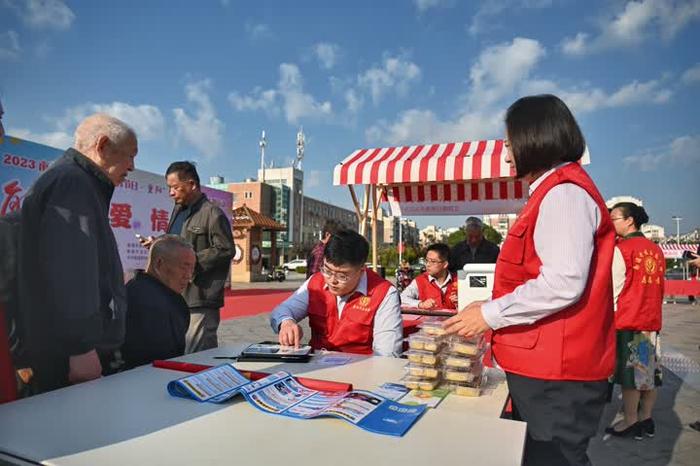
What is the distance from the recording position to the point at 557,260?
1.23 meters

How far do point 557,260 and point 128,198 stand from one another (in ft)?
33.2

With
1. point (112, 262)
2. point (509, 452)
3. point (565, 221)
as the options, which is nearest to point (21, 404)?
point (112, 262)

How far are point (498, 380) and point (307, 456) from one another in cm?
91

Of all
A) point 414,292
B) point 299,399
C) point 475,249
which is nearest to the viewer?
point 299,399

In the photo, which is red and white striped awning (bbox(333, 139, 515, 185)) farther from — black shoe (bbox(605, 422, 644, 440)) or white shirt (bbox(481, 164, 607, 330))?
white shirt (bbox(481, 164, 607, 330))

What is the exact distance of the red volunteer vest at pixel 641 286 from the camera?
3232mm

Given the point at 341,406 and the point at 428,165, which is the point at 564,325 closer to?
Answer: the point at 341,406

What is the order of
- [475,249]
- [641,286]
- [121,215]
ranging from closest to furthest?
[641,286], [475,249], [121,215]

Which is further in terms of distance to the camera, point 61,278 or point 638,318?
point 638,318

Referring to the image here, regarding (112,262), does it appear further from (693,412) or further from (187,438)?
(693,412)

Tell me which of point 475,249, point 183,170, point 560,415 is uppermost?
point 183,170

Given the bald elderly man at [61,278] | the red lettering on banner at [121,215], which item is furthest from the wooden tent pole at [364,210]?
the red lettering on banner at [121,215]

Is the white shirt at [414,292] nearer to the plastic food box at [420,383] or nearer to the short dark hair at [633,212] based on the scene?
the short dark hair at [633,212]

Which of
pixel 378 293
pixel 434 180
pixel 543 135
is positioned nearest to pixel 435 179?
pixel 434 180
